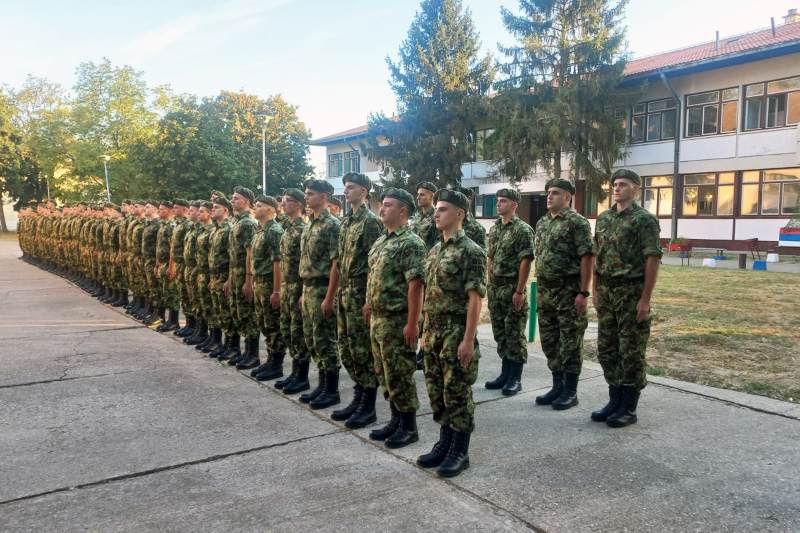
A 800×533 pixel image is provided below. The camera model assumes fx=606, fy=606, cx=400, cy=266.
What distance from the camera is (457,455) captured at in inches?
149

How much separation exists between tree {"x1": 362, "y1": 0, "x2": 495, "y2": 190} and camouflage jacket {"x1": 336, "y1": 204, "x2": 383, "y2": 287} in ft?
76.6

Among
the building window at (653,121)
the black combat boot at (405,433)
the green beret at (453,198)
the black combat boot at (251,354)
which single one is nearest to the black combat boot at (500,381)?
the black combat boot at (405,433)

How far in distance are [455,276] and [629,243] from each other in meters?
1.66

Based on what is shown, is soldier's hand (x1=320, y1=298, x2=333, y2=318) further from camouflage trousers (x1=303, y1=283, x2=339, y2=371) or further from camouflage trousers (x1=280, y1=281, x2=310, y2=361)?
camouflage trousers (x1=280, y1=281, x2=310, y2=361)

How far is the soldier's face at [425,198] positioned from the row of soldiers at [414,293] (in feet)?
0.06

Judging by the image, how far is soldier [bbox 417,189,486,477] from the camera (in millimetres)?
3709

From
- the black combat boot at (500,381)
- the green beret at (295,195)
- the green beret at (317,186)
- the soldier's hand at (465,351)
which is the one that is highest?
the green beret at (317,186)

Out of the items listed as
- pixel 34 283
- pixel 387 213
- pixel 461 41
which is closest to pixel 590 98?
pixel 461 41

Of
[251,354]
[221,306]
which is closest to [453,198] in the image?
[251,354]

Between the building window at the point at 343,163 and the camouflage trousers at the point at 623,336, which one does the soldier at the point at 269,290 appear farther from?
the building window at the point at 343,163

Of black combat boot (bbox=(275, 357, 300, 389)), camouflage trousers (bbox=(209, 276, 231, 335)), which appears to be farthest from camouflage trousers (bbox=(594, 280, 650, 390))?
camouflage trousers (bbox=(209, 276, 231, 335))

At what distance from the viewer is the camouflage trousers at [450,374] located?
3736 mm

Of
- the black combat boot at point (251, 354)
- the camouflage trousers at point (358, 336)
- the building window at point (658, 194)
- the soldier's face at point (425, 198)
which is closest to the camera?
the camouflage trousers at point (358, 336)

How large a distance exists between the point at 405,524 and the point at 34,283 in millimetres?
15036
